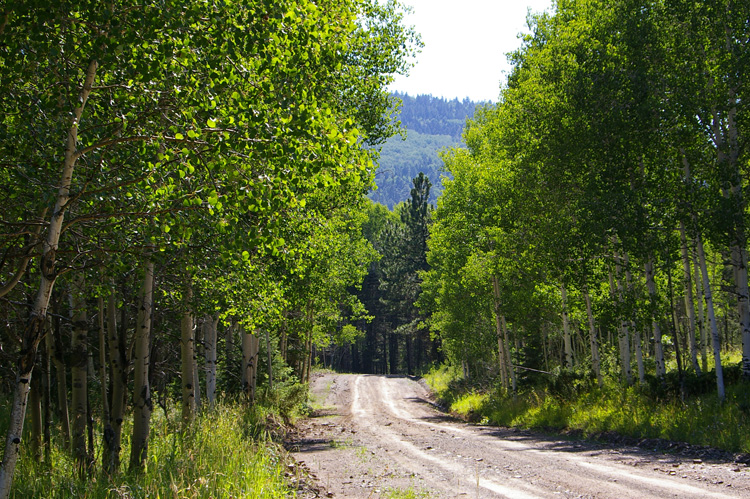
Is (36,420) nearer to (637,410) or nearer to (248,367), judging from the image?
(248,367)

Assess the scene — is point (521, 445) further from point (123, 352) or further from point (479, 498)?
point (123, 352)

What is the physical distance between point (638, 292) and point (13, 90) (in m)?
15.7

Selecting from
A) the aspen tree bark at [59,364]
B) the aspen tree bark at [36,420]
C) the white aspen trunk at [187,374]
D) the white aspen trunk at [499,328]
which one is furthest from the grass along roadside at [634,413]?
the aspen tree bark at [36,420]

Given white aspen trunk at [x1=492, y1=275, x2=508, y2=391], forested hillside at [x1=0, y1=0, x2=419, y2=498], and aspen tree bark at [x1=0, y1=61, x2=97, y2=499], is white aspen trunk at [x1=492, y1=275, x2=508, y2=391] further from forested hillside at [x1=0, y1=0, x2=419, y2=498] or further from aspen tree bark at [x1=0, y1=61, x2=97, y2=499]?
aspen tree bark at [x1=0, y1=61, x2=97, y2=499]

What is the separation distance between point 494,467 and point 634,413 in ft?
19.6

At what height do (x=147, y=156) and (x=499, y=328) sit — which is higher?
(x=147, y=156)

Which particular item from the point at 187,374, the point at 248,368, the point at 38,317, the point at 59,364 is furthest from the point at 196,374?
the point at 38,317

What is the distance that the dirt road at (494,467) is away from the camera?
316 inches

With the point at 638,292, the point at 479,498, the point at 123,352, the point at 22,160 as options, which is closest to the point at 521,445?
the point at 638,292

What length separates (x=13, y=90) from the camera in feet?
18.4

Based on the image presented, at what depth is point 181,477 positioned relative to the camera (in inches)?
267

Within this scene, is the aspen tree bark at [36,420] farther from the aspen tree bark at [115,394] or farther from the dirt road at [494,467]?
the dirt road at [494,467]

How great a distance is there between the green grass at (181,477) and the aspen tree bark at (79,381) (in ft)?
0.88

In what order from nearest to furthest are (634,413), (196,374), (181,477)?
(181,477) < (634,413) < (196,374)
